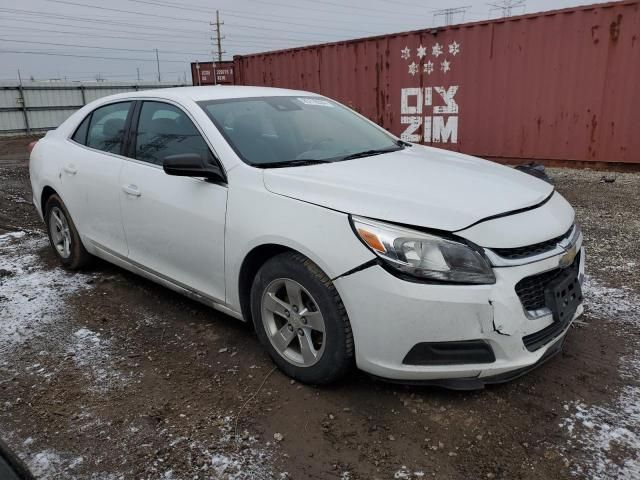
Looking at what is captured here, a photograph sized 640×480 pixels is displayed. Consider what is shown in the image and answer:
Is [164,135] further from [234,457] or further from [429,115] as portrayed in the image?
[429,115]

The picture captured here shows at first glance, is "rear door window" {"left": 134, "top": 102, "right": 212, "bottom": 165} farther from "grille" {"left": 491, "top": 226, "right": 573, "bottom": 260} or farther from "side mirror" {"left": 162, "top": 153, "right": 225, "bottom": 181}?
"grille" {"left": 491, "top": 226, "right": 573, "bottom": 260}

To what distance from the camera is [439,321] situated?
2221 millimetres

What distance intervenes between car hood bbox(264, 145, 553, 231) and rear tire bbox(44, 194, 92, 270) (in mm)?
2363

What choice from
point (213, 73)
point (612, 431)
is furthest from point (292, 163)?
point (213, 73)

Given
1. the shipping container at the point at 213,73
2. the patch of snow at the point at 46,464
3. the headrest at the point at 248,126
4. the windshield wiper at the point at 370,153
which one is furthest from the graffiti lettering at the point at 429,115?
the patch of snow at the point at 46,464

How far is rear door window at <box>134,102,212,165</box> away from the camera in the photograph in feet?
10.6

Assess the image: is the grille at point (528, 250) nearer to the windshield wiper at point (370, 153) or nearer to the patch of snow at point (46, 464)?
the windshield wiper at point (370, 153)

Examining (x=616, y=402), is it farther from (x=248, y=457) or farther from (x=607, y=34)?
(x=607, y=34)

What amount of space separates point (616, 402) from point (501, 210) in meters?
1.12

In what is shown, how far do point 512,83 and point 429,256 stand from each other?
7996 mm

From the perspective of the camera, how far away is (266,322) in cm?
282

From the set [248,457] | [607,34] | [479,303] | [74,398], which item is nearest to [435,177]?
[479,303]

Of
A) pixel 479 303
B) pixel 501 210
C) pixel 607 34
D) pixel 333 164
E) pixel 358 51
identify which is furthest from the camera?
pixel 358 51

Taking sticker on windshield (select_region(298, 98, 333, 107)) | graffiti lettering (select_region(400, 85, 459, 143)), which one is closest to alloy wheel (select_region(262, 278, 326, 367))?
sticker on windshield (select_region(298, 98, 333, 107))
